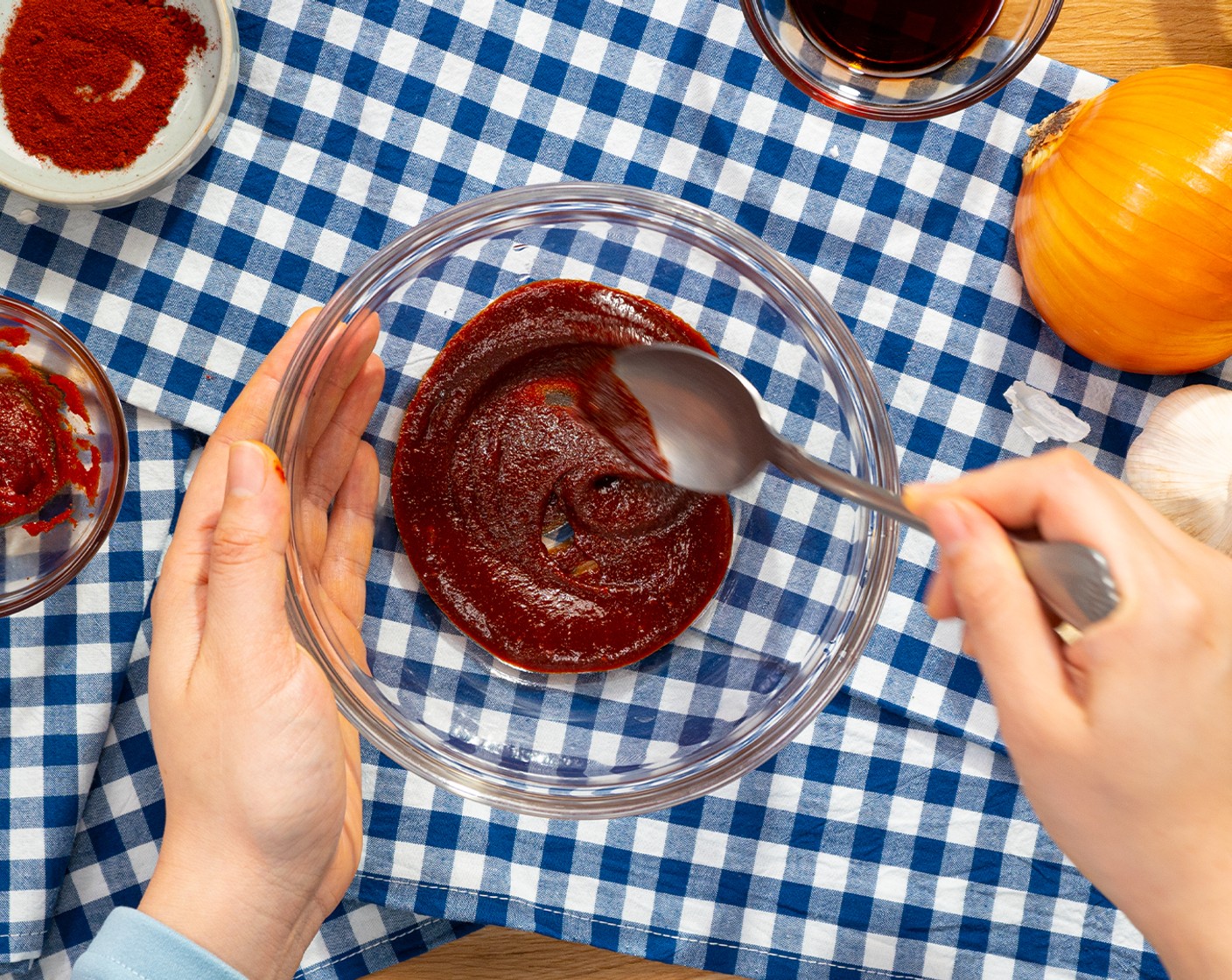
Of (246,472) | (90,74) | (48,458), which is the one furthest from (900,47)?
(48,458)

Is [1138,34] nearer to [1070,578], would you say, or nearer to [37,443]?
[1070,578]

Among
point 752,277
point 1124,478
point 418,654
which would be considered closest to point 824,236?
point 752,277

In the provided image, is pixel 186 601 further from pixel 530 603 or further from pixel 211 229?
pixel 211 229

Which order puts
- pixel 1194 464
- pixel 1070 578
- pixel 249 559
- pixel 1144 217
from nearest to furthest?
pixel 1070 578 → pixel 249 559 → pixel 1144 217 → pixel 1194 464

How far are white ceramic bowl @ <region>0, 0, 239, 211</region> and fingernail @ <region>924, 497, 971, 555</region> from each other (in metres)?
1.19

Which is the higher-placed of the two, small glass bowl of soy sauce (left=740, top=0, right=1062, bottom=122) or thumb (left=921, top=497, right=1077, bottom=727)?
small glass bowl of soy sauce (left=740, top=0, right=1062, bottom=122)

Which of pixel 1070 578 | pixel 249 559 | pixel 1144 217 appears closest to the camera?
Result: pixel 1070 578

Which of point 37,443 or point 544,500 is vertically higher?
point 544,500

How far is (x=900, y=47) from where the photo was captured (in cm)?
141

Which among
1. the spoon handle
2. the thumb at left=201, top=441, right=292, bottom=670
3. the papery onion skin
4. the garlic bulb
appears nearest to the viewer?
the spoon handle

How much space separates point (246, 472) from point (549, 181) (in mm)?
668

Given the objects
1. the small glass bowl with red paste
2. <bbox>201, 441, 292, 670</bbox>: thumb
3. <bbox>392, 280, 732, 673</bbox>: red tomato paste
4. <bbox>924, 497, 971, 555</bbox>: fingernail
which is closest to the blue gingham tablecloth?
the small glass bowl with red paste

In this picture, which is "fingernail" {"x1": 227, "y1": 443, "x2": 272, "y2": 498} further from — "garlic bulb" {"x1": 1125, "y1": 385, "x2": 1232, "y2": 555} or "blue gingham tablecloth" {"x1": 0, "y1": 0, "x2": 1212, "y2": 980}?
"garlic bulb" {"x1": 1125, "y1": 385, "x2": 1232, "y2": 555}

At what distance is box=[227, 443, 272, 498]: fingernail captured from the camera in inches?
47.7
